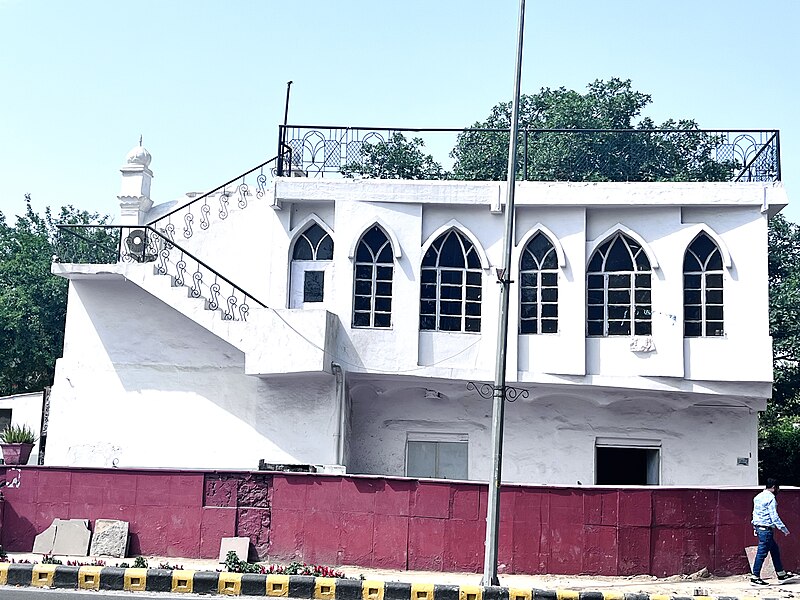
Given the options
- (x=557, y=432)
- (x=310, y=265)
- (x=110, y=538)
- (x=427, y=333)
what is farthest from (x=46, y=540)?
(x=557, y=432)

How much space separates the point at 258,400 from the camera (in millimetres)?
17219

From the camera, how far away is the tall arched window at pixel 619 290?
55.8 ft

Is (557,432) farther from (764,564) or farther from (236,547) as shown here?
(236,547)

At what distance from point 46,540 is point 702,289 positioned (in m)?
11.7

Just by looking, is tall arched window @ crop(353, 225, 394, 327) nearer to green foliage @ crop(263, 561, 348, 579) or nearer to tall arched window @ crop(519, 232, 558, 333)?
tall arched window @ crop(519, 232, 558, 333)

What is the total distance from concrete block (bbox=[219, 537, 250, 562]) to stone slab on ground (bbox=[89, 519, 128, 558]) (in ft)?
4.85

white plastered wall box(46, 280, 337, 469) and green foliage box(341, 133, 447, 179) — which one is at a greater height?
green foliage box(341, 133, 447, 179)

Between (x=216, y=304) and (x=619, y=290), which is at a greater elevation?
(x=619, y=290)

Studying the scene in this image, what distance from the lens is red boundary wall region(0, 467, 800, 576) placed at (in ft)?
42.6

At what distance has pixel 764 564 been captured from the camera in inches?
512

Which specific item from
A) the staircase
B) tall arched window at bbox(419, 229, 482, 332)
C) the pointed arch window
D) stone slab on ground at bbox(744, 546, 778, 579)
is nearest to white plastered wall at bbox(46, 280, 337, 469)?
the staircase

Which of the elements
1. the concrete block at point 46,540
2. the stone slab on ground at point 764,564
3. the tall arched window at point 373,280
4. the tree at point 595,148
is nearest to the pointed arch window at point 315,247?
the tall arched window at point 373,280

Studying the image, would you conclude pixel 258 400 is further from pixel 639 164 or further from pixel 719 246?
pixel 639 164

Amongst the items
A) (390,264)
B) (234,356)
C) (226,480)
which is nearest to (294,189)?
(390,264)
